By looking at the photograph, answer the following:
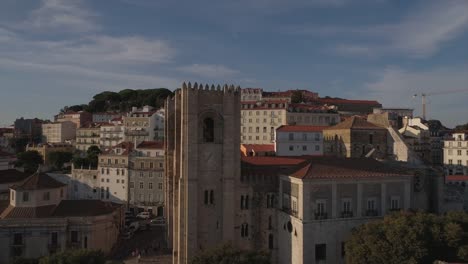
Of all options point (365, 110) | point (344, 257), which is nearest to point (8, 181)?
point (344, 257)

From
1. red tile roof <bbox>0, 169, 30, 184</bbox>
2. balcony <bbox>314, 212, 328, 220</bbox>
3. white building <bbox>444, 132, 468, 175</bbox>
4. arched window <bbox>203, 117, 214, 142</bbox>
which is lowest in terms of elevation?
balcony <bbox>314, 212, 328, 220</bbox>

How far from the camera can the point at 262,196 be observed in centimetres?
4288

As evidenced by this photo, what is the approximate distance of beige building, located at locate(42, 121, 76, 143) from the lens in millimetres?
139000

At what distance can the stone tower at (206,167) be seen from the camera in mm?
39344

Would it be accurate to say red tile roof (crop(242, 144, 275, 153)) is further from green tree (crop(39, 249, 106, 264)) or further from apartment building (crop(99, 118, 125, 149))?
apartment building (crop(99, 118, 125, 149))

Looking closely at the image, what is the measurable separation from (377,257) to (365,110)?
98485 millimetres

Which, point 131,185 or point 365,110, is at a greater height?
point 365,110

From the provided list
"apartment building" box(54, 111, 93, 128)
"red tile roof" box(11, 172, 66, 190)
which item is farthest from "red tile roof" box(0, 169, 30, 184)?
"apartment building" box(54, 111, 93, 128)

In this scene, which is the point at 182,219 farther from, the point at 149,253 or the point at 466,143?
the point at 466,143

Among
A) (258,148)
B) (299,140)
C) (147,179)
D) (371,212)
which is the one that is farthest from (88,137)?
(371,212)

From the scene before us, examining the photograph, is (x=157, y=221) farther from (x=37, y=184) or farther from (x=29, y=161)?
(x=29, y=161)

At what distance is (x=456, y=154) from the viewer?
90.4 metres

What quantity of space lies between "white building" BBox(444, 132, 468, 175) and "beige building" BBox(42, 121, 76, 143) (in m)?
106

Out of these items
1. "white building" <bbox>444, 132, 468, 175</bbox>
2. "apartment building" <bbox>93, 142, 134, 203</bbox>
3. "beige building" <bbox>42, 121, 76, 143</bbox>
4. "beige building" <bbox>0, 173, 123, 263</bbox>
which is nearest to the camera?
"beige building" <bbox>0, 173, 123, 263</bbox>
